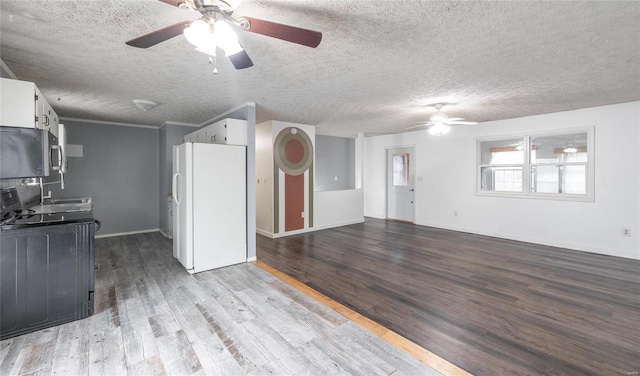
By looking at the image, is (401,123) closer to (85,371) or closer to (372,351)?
(372,351)

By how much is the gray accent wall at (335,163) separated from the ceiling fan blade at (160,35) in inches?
225

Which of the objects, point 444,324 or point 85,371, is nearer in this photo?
point 85,371

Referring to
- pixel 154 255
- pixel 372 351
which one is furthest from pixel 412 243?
pixel 154 255

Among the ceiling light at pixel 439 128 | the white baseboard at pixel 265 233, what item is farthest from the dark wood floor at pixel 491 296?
the ceiling light at pixel 439 128

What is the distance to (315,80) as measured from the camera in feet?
10.2

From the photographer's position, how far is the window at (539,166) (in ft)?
15.2

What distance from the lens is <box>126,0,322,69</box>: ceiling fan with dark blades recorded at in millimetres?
1404

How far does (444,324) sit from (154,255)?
13.3ft

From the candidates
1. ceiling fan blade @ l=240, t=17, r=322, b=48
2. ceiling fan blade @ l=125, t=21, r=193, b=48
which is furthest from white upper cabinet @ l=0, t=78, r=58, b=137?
ceiling fan blade @ l=240, t=17, r=322, b=48

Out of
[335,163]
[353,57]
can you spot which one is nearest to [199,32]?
[353,57]

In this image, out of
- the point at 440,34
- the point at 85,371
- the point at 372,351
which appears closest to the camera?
the point at 85,371

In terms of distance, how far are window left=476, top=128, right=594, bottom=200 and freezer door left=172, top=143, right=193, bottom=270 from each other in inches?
215

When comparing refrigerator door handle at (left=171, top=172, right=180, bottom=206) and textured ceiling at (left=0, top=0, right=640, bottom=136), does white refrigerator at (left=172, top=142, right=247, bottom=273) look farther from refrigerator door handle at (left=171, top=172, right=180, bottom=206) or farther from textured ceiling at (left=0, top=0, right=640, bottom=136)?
textured ceiling at (left=0, top=0, right=640, bottom=136)

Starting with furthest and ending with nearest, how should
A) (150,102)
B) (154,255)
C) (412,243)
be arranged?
(412,243) → (154,255) → (150,102)
